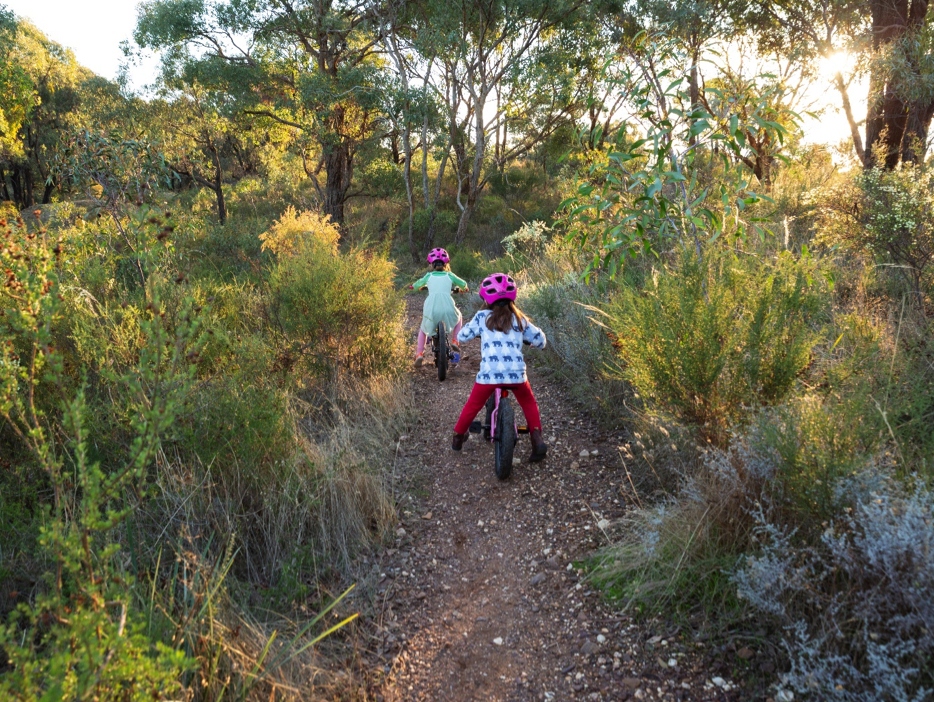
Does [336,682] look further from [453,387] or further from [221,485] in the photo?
[453,387]

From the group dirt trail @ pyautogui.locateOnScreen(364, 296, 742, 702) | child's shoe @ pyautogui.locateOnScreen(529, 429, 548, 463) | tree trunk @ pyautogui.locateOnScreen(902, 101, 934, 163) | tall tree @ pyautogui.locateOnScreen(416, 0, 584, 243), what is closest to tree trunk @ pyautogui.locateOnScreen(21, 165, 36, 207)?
tall tree @ pyautogui.locateOnScreen(416, 0, 584, 243)

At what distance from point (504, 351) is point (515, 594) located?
1853 mm

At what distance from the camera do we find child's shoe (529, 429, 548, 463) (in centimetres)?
421

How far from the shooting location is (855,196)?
5301 millimetres

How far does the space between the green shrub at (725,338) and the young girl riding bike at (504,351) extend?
1118mm

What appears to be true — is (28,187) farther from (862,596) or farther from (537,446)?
(862,596)

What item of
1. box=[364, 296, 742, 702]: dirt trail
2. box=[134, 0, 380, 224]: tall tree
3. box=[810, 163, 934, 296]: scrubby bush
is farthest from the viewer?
box=[134, 0, 380, 224]: tall tree

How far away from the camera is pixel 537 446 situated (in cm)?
421

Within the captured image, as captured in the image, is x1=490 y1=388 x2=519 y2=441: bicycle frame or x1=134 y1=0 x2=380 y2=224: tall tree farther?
x1=134 y1=0 x2=380 y2=224: tall tree

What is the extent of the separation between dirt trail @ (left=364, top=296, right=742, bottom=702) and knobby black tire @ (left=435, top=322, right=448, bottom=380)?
5.67ft

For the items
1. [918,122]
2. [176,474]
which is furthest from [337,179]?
[176,474]

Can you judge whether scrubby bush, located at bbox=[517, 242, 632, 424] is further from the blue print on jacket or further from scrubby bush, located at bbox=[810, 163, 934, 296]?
scrubby bush, located at bbox=[810, 163, 934, 296]

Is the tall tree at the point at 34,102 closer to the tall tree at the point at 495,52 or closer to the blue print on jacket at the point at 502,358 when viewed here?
the tall tree at the point at 495,52

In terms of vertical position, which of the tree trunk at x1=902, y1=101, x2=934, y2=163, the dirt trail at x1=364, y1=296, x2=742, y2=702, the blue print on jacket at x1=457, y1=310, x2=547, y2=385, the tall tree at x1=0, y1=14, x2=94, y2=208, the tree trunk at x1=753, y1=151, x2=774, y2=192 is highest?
the tall tree at x1=0, y1=14, x2=94, y2=208
